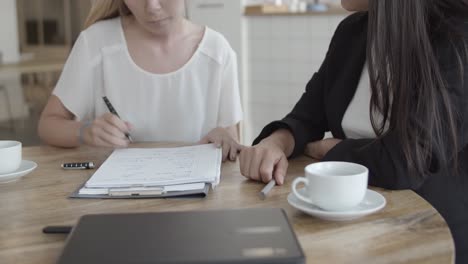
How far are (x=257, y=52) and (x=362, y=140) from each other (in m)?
3.04

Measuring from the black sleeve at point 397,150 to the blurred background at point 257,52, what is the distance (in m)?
2.29

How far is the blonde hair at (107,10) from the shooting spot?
191cm

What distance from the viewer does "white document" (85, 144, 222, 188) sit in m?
1.12

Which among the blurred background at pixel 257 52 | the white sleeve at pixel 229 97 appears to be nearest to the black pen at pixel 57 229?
the white sleeve at pixel 229 97

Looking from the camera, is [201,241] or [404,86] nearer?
[201,241]

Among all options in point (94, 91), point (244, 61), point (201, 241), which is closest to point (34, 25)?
point (244, 61)

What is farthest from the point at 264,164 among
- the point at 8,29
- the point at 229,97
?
the point at 8,29

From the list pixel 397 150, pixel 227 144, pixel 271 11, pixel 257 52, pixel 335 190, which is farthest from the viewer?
pixel 257 52

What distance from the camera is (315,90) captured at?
155 centimetres

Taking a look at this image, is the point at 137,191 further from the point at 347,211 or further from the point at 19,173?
the point at 347,211

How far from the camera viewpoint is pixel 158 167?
122 centimetres

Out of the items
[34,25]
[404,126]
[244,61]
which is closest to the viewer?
[404,126]

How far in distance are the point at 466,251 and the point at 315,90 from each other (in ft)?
1.77

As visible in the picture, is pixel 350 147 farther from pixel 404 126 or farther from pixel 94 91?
pixel 94 91
